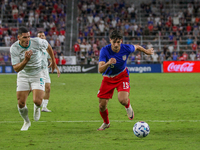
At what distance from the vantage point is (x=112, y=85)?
21.9ft

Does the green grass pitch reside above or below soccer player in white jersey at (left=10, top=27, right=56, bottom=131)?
below

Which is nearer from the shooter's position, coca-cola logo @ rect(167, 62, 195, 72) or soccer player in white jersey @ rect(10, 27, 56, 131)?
soccer player in white jersey @ rect(10, 27, 56, 131)

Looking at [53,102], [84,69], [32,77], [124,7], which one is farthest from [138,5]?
[32,77]

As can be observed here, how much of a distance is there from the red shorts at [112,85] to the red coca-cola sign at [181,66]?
822 inches

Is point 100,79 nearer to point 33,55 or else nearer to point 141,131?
point 33,55

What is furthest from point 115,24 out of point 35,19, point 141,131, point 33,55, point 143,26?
point 141,131

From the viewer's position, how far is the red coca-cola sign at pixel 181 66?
26.5 m

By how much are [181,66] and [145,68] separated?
3.01 meters

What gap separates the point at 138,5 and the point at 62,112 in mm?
27332

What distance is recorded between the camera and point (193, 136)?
5.82 meters

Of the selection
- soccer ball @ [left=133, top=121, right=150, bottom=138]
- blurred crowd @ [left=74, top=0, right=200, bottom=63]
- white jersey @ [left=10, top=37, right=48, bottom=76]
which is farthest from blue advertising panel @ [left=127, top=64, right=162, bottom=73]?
soccer ball @ [left=133, top=121, right=150, bottom=138]

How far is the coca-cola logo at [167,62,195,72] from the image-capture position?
2664 cm

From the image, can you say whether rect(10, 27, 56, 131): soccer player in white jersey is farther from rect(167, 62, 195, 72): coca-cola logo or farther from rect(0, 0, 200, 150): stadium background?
rect(167, 62, 195, 72): coca-cola logo

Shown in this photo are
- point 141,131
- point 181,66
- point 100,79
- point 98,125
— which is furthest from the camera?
point 181,66
